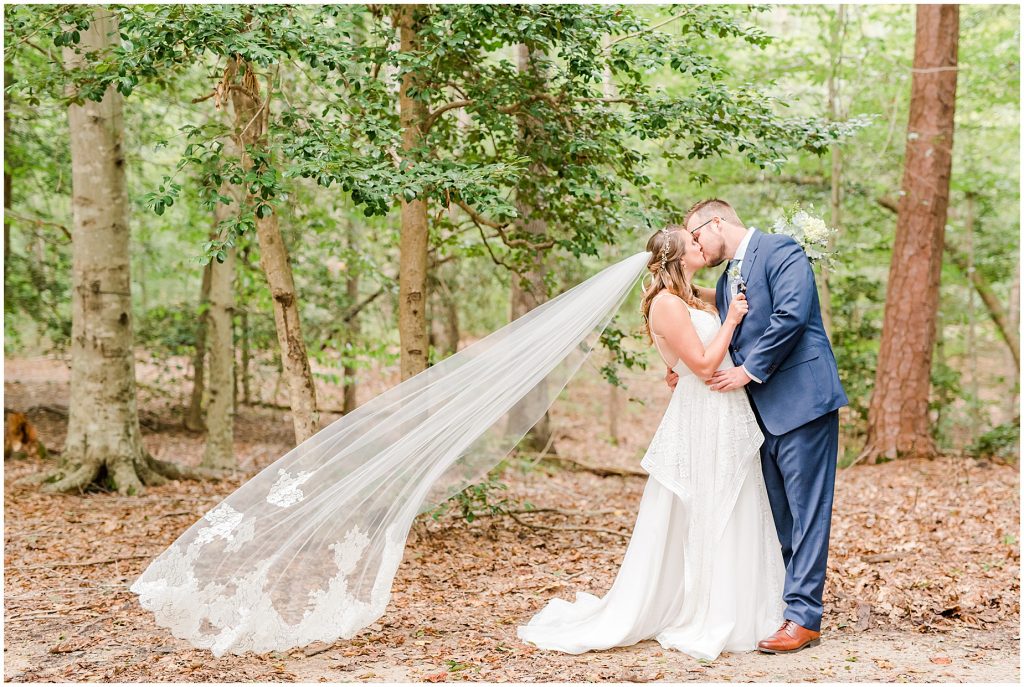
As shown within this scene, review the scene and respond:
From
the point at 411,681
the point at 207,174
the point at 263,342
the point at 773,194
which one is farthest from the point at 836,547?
the point at 263,342

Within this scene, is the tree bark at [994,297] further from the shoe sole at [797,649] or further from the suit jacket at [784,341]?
the shoe sole at [797,649]

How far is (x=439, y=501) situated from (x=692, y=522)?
1347 mm

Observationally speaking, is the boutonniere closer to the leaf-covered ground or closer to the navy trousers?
the navy trousers

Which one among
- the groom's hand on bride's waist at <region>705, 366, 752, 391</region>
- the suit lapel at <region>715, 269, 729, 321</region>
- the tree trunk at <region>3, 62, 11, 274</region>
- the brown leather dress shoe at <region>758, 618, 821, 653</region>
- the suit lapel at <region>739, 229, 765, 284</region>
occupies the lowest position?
the brown leather dress shoe at <region>758, 618, 821, 653</region>

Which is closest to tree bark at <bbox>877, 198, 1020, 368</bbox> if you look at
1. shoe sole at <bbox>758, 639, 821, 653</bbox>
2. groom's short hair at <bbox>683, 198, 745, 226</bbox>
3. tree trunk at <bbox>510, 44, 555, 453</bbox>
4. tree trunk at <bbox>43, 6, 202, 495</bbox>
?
tree trunk at <bbox>510, 44, 555, 453</bbox>

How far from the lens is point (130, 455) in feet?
26.9

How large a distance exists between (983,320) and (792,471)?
15646 mm

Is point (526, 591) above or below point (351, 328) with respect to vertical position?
below

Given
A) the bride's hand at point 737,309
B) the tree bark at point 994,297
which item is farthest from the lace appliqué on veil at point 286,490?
the tree bark at point 994,297

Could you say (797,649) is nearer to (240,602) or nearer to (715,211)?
(715,211)

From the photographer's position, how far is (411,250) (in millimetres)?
6066

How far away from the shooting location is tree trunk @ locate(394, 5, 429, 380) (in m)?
5.71

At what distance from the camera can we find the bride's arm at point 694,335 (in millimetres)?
4102

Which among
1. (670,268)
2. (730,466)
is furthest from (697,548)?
(670,268)
